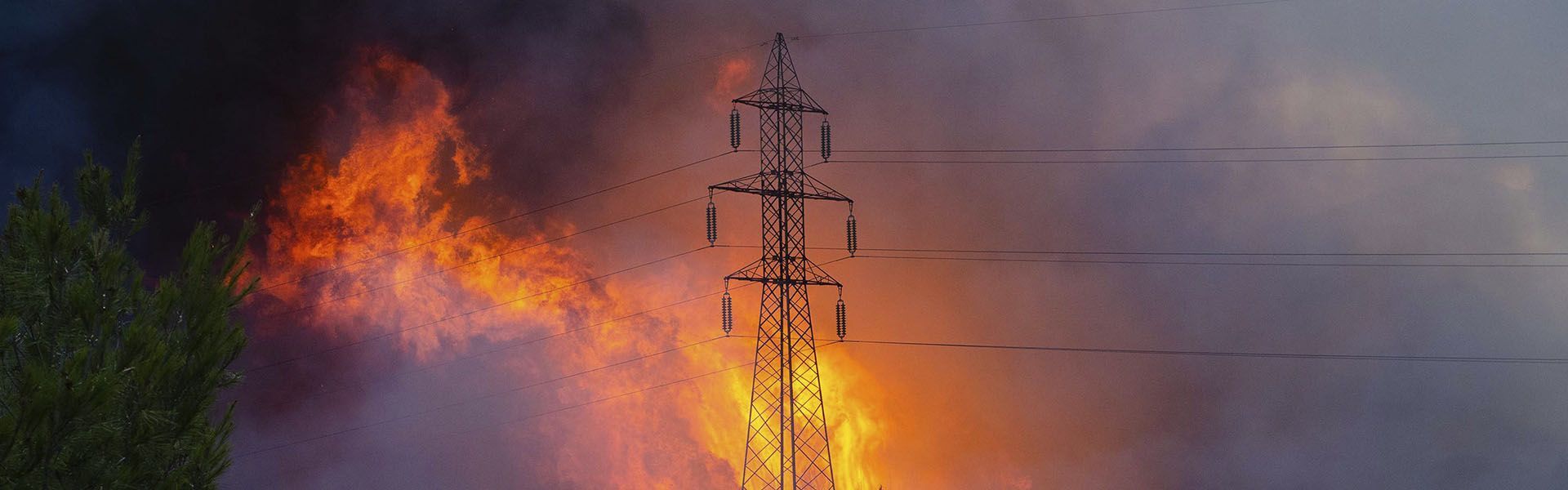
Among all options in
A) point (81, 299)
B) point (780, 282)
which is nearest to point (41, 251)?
point (81, 299)

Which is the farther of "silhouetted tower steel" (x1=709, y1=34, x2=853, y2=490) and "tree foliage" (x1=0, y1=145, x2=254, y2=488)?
"silhouetted tower steel" (x1=709, y1=34, x2=853, y2=490)

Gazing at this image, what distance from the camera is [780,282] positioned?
144 feet

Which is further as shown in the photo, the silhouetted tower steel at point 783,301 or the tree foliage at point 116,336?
the silhouetted tower steel at point 783,301

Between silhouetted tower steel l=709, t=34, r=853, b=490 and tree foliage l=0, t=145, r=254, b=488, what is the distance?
28277 millimetres

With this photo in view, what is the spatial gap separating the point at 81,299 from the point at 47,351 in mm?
704

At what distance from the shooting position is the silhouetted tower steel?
45.9 meters

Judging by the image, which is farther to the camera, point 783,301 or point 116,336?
point 783,301

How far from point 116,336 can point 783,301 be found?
31.1m

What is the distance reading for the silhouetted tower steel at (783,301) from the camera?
151ft

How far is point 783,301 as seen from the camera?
149ft

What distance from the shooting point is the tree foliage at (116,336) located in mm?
14266

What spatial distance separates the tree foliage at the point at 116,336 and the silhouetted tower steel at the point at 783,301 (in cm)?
2828

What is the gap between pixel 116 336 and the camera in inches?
599

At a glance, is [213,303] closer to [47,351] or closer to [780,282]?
[47,351]
